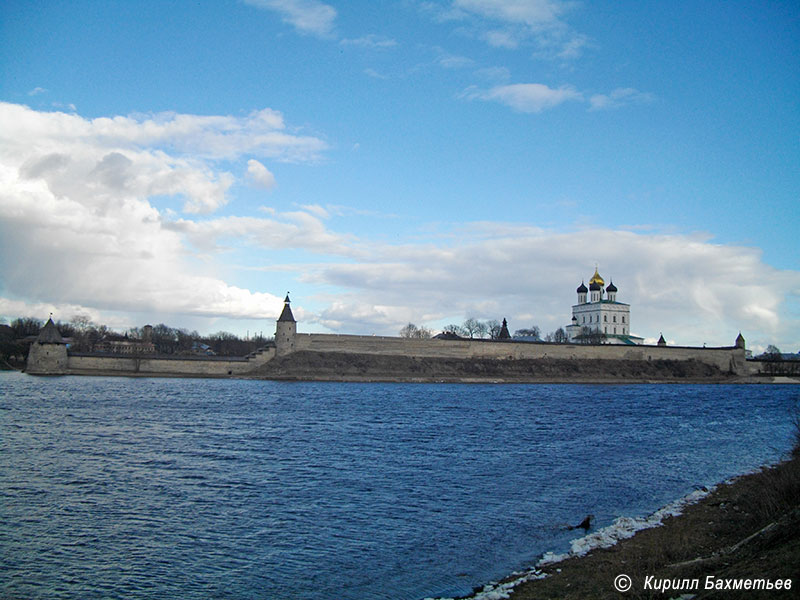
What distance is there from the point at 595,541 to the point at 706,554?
71.5 inches

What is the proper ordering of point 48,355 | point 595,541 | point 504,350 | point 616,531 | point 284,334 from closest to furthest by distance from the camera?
point 595,541
point 616,531
point 48,355
point 284,334
point 504,350

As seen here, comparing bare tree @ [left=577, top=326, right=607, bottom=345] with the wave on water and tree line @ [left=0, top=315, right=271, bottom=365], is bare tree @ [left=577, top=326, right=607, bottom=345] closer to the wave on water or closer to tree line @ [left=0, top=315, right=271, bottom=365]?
tree line @ [left=0, top=315, right=271, bottom=365]

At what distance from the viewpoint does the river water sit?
7.98 meters

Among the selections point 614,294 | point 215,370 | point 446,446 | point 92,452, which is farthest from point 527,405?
point 614,294

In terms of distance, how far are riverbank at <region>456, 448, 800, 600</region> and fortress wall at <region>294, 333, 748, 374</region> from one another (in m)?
49.1

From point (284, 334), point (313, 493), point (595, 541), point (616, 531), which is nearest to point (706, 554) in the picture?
point (595, 541)

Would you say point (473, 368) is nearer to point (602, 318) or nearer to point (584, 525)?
point (602, 318)

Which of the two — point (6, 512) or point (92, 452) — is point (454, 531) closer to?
point (6, 512)

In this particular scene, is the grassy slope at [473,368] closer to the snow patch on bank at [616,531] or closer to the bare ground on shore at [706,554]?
the snow patch on bank at [616,531]

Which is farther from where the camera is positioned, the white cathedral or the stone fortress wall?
the white cathedral

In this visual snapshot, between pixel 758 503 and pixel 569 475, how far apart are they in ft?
18.8

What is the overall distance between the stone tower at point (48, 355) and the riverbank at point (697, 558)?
52.6 meters

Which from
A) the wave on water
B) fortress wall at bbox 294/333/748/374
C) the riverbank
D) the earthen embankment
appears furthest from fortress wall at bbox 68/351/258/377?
the riverbank

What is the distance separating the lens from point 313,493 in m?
12.2
